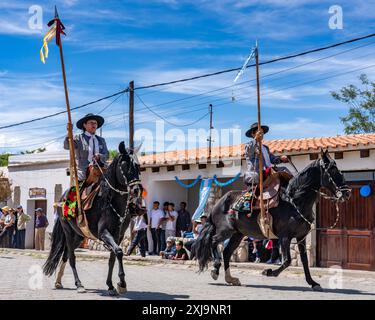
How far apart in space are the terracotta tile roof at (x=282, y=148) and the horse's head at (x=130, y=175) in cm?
833

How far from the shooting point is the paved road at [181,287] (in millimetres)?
9680

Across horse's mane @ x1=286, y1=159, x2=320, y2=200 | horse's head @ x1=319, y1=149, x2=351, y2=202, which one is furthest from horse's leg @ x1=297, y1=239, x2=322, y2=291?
horse's head @ x1=319, y1=149, x2=351, y2=202

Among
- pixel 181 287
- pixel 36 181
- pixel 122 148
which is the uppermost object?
pixel 36 181

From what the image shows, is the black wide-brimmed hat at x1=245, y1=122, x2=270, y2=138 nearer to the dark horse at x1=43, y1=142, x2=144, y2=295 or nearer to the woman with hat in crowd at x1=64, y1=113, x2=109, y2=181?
the woman with hat in crowd at x1=64, y1=113, x2=109, y2=181

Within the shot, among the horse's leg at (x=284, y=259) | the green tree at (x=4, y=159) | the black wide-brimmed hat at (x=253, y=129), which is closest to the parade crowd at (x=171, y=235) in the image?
the black wide-brimmed hat at (x=253, y=129)

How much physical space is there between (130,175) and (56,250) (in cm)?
250

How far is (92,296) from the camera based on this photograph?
944 centimetres

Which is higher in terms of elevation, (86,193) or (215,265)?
(86,193)

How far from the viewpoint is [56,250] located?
11102mm

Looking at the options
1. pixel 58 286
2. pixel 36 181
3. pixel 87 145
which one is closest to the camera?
pixel 87 145

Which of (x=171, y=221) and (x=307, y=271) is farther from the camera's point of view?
(x=171, y=221)

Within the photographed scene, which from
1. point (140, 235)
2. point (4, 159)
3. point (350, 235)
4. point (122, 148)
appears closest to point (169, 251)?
point (140, 235)

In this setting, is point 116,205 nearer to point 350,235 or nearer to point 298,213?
point 298,213
